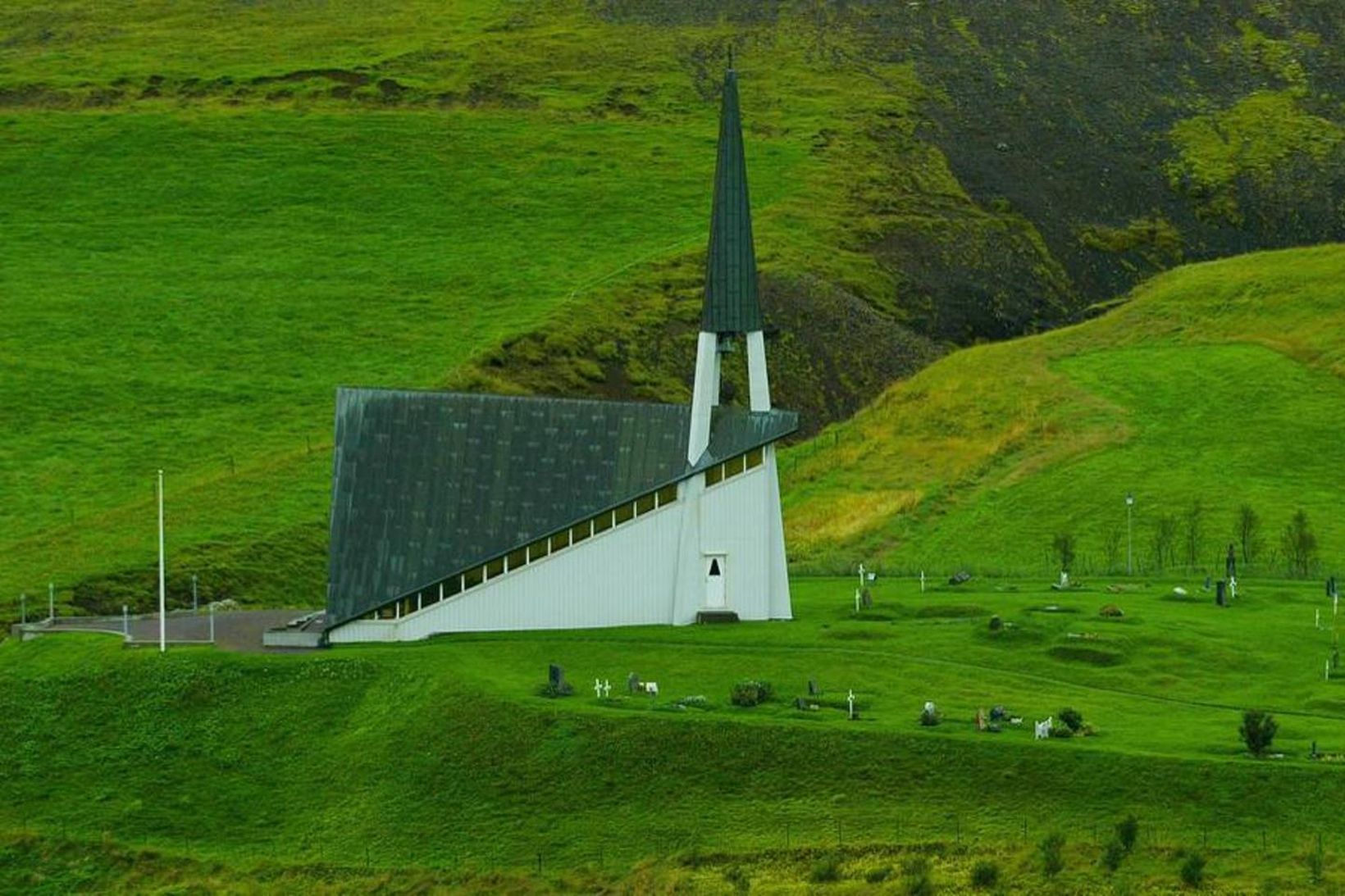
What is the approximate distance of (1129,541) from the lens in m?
96.6

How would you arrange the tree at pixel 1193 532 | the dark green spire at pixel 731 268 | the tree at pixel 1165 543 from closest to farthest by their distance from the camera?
the dark green spire at pixel 731 268, the tree at pixel 1165 543, the tree at pixel 1193 532

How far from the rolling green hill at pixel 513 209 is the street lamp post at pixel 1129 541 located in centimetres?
1054

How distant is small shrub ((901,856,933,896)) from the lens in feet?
178

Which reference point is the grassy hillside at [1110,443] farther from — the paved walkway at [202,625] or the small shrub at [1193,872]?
the small shrub at [1193,872]

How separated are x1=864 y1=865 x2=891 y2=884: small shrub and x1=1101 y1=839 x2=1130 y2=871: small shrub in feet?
14.4

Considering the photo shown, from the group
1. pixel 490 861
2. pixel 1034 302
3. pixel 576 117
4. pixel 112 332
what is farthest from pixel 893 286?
pixel 490 861

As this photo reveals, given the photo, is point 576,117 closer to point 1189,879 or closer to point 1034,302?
point 1034,302

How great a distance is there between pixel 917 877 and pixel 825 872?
206 centimetres

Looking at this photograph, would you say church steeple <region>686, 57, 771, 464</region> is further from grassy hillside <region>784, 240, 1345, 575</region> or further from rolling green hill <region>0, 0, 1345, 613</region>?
rolling green hill <region>0, 0, 1345, 613</region>

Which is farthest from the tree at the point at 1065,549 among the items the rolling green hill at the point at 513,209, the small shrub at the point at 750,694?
the small shrub at the point at 750,694

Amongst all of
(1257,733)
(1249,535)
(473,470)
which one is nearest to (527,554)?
(473,470)

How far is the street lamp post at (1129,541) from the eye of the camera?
91.6 m

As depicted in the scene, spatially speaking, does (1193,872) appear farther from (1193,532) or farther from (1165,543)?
(1193,532)

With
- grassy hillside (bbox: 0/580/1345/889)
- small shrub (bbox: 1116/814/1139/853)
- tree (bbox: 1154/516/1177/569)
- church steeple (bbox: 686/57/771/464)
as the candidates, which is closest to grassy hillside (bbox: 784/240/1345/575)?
tree (bbox: 1154/516/1177/569)
